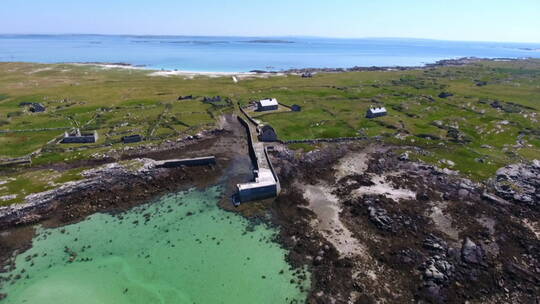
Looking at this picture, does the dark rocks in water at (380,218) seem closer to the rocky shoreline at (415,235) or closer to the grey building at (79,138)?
the rocky shoreline at (415,235)

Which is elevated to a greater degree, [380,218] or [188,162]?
[188,162]

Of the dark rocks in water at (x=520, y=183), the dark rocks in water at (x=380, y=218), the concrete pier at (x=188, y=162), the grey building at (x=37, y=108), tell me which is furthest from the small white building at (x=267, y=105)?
the grey building at (x=37, y=108)

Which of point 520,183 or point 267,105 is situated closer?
A: point 520,183

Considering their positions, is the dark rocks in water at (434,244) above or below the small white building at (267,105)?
below

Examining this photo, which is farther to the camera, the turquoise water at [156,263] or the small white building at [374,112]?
the small white building at [374,112]

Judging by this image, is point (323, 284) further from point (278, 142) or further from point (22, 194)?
point (22, 194)

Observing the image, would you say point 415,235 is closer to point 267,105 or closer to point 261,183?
point 261,183

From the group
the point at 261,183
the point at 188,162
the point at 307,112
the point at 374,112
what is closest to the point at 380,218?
the point at 261,183

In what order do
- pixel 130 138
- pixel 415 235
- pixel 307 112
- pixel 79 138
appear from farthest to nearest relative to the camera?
pixel 307 112
pixel 130 138
pixel 79 138
pixel 415 235
